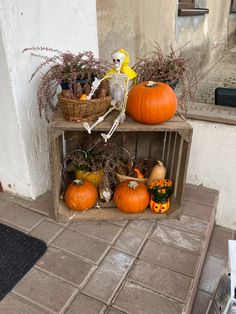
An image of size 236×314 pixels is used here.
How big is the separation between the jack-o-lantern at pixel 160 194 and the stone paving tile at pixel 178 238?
0.11 m

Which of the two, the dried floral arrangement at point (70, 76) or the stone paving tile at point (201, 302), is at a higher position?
the dried floral arrangement at point (70, 76)

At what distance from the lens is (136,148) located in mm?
1920

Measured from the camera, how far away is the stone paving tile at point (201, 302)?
1.41 m

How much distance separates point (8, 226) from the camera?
1505 millimetres

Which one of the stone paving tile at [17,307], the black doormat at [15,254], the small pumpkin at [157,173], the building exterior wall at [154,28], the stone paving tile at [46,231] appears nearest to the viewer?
the stone paving tile at [17,307]

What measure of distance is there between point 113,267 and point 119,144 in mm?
825

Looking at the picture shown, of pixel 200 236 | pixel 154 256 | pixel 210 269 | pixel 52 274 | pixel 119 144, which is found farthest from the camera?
pixel 119 144

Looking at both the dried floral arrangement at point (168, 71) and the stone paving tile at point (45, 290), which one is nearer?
the stone paving tile at point (45, 290)

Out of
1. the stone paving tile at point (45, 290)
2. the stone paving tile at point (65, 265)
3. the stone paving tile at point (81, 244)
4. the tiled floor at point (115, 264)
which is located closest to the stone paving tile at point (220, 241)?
the tiled floor at point (115, 264)

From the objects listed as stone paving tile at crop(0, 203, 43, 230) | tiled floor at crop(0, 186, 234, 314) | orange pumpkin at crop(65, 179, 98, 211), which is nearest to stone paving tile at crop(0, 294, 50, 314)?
tiled floor at crop(0, 186, 234, 314)

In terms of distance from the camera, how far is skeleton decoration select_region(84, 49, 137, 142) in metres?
1.32

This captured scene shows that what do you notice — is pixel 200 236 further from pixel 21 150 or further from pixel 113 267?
pixel 21 150

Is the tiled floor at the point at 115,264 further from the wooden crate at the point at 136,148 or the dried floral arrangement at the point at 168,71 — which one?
the dried floral arrangement at the point at 168,71

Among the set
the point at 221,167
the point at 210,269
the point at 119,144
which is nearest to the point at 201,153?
the point at 221,167
